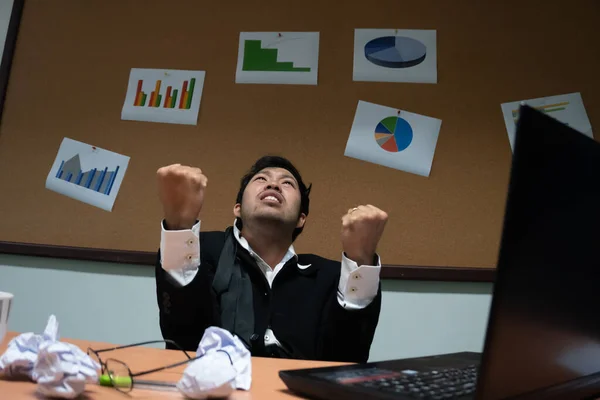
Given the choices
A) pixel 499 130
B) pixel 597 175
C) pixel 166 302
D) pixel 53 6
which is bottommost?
pixel 166 302

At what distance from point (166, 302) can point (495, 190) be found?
1.03m

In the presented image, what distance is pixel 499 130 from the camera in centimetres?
146

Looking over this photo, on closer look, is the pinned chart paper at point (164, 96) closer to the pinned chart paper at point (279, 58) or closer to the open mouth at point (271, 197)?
the pinned chart paper at point (279, 58)

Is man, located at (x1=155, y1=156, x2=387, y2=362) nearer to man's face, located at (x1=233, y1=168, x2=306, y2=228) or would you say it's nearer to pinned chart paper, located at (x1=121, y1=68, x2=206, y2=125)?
man's face, located at (x1=233, y1=168, x2=306, y2=228)

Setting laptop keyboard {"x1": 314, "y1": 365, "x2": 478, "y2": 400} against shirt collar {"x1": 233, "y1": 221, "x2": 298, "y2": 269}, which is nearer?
laptop keyboard {"x1": 314, "y1": 365, "x2": 478, "y2": 400}

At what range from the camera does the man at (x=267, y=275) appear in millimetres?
804

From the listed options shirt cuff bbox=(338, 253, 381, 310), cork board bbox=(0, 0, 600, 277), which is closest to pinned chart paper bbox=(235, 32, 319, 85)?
cork board bbox=(0, 0, 600, 277)

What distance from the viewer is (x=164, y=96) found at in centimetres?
156

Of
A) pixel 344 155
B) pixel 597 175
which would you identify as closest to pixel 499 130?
pixel 344 155

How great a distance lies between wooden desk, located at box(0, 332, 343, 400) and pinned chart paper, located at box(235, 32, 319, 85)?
1047 mm

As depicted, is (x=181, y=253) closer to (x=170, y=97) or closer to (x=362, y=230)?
(x=362, y=230)

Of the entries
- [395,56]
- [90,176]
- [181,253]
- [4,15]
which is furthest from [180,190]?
[4,15]

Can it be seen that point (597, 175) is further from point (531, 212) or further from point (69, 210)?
point (69, 210)

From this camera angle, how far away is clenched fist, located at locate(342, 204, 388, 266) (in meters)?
0.85
